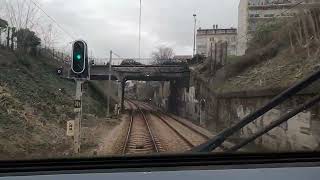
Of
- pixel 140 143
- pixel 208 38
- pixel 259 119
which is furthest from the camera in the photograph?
pixel 208 38

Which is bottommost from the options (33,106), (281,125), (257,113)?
(33,106)

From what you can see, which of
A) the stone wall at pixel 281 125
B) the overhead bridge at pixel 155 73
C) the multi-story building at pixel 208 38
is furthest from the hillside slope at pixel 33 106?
the stone wall at pixel 281 125

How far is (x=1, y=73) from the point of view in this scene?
2795cm

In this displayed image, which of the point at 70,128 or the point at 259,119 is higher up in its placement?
the point at 259,119

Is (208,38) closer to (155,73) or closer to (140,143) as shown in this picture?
(140,143)

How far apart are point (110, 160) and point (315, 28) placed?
7.86 m

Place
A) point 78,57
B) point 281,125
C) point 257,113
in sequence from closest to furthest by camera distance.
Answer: point 257,113 → point 281,125 → point 78,57

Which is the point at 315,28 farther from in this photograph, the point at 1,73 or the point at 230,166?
the point at 1,73

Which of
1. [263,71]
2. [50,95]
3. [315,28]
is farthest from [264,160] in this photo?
[50,95]

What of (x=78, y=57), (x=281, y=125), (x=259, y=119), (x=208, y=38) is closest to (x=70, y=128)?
(x=78, y=57)

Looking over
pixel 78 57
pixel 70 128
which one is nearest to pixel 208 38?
pixel 70 128

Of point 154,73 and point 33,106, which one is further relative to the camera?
point 154,73

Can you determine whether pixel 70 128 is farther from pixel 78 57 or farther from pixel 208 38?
pixel 208 38

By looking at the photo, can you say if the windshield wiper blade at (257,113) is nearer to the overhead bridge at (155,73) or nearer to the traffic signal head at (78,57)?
the traffic signal head at (78,57)
